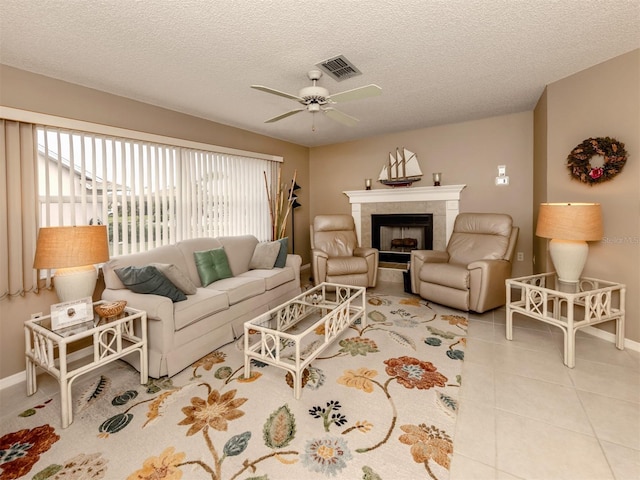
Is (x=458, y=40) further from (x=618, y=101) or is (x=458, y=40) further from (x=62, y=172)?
(x=62, y=172)

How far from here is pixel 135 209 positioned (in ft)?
9.96

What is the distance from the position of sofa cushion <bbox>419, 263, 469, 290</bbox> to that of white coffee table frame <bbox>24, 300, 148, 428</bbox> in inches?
117

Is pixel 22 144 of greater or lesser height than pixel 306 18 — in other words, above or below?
below

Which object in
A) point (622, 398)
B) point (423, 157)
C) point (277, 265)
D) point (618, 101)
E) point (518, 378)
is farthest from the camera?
point (423, 157)

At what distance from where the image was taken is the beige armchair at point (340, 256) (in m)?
4.07

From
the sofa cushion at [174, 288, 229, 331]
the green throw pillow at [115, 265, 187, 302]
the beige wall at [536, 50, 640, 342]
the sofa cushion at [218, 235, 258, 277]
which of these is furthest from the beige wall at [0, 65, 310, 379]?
the beige wall at [536, 50, 640, 342]

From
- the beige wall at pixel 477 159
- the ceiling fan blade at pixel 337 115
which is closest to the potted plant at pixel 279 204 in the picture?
the beige wall at pixel 477 159

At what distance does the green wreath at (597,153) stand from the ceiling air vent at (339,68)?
2148 millimetres

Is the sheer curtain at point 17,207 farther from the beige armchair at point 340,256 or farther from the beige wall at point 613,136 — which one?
the beige wall at point 613,136

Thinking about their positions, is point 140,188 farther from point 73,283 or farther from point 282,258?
point 282,258

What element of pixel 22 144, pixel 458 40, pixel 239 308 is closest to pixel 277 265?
pixel 239 308

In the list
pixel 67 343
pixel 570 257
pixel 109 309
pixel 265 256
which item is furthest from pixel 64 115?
pixel 570 257

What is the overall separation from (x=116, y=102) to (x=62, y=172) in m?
0.88

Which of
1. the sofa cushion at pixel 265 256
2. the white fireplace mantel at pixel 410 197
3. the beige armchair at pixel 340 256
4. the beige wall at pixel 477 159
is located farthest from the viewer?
the white fireplace mantel at pixel 410 197
